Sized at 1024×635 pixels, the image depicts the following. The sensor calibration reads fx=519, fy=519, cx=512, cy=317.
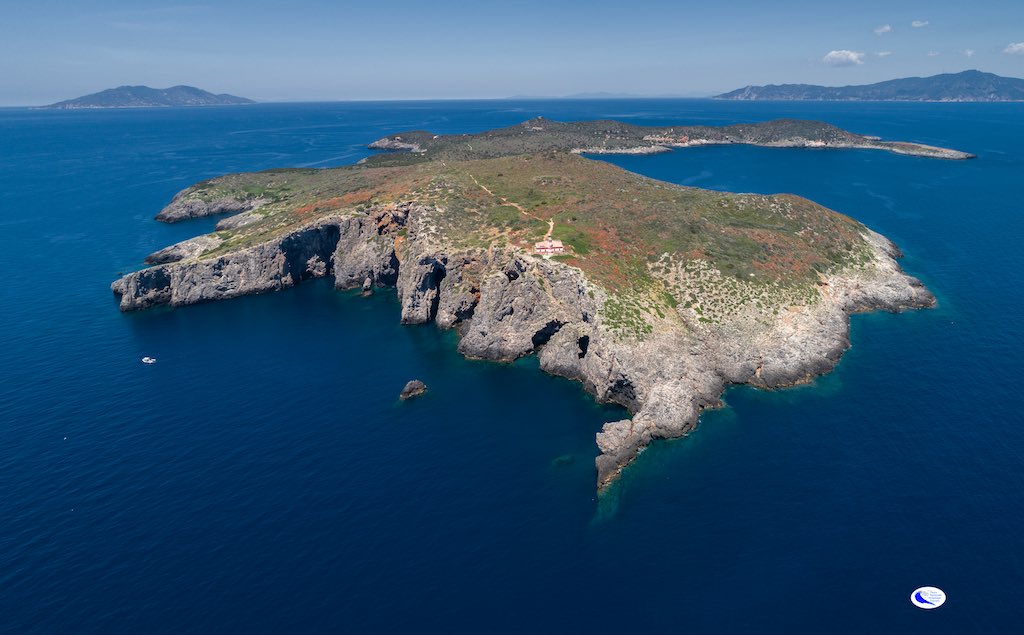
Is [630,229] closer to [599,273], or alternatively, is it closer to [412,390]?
[599,273]

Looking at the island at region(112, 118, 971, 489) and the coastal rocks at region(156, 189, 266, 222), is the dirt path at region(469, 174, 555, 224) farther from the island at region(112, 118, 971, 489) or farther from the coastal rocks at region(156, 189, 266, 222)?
the coastal rocks at region(156, 189, 266, 222)

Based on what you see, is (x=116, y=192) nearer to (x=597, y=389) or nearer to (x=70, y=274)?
(x=70, y=274)

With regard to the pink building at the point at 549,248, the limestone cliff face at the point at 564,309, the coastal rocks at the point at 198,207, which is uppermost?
the coastal rocks at the point at 198,207

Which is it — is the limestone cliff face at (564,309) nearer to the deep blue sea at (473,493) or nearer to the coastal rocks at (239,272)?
the coastal rocks at (239,272)

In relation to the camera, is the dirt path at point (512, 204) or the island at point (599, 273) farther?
the dirt path at point (512, 204)

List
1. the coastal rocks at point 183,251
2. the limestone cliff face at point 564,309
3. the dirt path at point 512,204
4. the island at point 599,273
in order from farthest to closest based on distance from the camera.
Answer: the coastal rocks at point 183,251 < the dirt path at point 512,204 < the island at point 599,273 < the limestone cliff face at point 564,309

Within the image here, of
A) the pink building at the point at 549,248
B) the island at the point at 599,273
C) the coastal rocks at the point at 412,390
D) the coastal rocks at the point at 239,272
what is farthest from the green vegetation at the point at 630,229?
the coastal rocks at the point at 412,390

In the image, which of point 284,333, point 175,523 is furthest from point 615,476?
point 284,333
